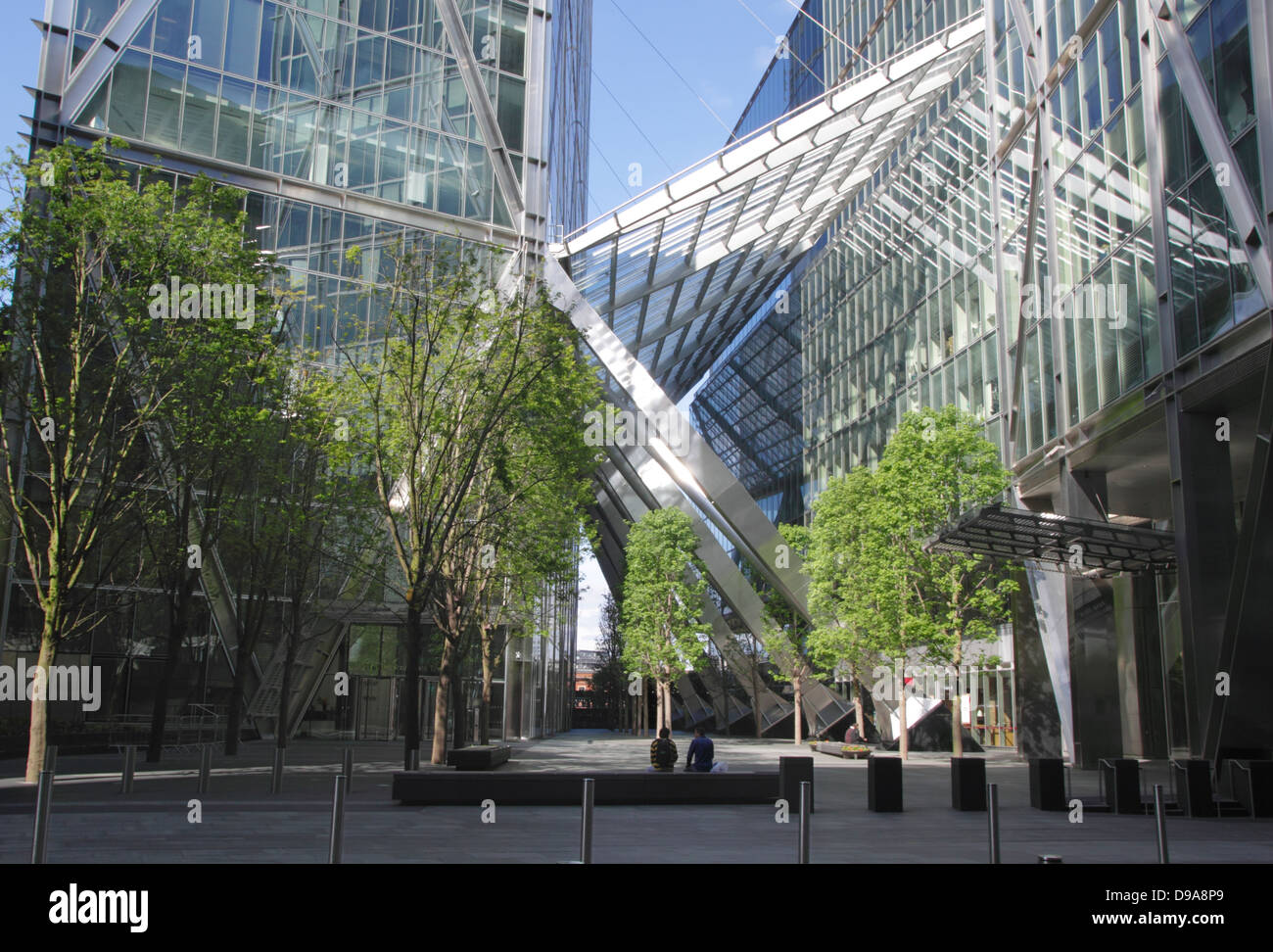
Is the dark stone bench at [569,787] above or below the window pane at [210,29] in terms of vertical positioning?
below

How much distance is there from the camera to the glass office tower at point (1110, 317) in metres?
17.8

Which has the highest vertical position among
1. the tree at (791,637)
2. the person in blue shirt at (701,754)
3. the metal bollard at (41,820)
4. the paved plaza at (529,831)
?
the tree at (791,637)

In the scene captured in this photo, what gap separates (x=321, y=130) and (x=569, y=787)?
24673 millimetres

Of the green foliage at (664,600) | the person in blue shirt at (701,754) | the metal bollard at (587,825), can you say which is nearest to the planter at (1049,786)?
the person in blue shirt at (701,754)

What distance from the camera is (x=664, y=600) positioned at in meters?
41.8

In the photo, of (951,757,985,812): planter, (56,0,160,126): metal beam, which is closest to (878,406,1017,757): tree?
(951,757,985,812): planter

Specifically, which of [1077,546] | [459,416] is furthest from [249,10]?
[1077,546]

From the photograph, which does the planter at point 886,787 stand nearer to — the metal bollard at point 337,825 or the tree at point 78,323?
the metal bollard at point 337,825

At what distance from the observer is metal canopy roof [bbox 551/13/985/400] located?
3027cm

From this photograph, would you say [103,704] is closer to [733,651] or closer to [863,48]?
[733,651]

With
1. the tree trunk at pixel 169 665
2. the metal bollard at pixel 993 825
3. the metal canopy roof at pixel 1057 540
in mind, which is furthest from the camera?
the tree trunk at pixel 169 665

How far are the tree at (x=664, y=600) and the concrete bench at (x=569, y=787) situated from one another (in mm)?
25533

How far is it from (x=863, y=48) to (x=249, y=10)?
28552 mm
